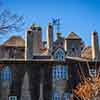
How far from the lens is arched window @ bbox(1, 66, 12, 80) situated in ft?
118

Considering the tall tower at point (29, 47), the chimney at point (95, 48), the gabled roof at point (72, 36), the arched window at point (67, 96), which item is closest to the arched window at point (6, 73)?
the tall tower at point (29, 47)

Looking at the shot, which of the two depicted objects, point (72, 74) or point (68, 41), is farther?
point (68, 41)

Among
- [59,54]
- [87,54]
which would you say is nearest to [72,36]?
[87,54]

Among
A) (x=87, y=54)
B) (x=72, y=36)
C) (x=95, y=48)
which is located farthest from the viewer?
(x=72, y=36)

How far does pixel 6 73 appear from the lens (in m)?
36.1

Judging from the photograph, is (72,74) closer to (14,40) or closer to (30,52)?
(30,52)

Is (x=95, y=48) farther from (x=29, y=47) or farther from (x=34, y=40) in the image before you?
(x=29, y=47)

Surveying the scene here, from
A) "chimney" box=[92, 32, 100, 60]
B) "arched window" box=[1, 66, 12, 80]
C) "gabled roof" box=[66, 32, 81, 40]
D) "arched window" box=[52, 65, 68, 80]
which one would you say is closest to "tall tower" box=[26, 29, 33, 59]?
"arched window" box=[1, 66, 12, 80]

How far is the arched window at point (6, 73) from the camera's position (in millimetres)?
35969

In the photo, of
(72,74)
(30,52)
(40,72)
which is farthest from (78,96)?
(30,52)

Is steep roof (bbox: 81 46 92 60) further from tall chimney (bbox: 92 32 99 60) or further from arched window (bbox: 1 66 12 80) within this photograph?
arched window (bbox: 1 66 12 80)

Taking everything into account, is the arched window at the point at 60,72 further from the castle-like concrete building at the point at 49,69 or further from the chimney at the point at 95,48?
the chimney at the point at 95,48

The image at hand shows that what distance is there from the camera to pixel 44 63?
120 ft

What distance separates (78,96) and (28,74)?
19.6 ft
